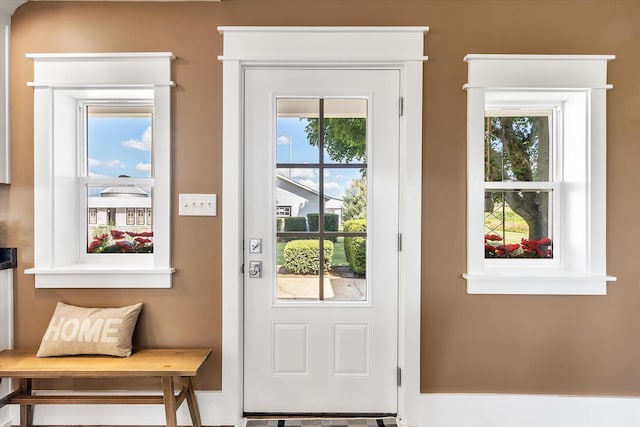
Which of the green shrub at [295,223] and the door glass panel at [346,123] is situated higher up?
the door glass panel at [346,123]

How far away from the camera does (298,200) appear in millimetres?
2104

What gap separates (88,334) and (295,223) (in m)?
1.17

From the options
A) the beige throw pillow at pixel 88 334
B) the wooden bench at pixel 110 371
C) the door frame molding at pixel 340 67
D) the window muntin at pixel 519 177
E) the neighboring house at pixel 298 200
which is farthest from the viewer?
the window muntin at pixel 519 177

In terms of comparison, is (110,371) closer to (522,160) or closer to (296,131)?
(296,131)

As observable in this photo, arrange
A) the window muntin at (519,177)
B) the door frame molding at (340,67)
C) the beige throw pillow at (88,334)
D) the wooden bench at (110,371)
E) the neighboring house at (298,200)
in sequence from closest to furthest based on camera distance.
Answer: the wooden bench at (110,371) < the beige throw pillow at (88,334) < the door frame molding at (340,67) < the neighboring house at (298,200) < the window muntin at (519,177)

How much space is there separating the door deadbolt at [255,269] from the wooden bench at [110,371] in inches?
17.8

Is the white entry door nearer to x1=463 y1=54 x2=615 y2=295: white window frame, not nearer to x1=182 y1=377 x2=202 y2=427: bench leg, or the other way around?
x1=182 y1=377 x2=202 y2=427: bench leg

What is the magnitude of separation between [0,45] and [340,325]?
2.33m

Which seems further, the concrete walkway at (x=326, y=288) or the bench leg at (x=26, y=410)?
the concrete walkway at (x=326, y=288)

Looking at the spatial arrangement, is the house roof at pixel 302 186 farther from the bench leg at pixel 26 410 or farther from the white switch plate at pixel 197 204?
the bench leg at pixel 26 410

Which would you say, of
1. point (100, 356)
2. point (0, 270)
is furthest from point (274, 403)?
point (0, 270)

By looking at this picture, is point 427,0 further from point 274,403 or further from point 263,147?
point 274,403

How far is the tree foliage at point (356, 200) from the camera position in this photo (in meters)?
2.10

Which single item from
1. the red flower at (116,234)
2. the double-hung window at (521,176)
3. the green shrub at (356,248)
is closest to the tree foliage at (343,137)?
the green shrub at (356,248)
